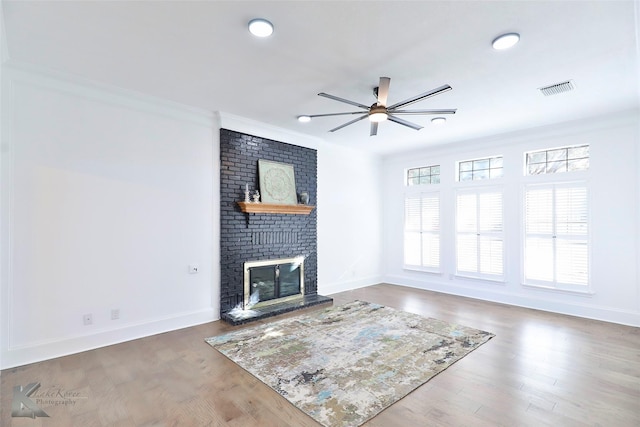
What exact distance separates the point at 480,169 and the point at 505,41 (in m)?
3.60

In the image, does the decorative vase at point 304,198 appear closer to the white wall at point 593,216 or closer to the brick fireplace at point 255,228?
the brick fireplace at point 255,228

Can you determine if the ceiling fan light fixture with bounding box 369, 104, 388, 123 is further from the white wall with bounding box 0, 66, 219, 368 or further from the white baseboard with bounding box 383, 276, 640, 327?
the white baseboard with bounding box 383, 276, 640, 327

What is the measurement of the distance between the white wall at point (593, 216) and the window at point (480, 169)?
0.43ft

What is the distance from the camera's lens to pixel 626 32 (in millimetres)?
2473

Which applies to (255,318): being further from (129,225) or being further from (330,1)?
(330,1)

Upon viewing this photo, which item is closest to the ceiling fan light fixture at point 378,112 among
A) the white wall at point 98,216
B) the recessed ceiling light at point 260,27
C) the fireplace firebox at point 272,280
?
the recessed ceiling light at point 260,27

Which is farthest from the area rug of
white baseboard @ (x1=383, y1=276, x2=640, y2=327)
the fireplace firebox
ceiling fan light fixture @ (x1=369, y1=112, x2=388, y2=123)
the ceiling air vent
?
the ceiling air vent

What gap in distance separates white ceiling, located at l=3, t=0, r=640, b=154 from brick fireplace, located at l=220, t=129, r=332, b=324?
82cm

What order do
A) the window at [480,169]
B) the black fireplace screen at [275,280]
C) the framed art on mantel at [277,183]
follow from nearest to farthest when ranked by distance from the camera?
the black fireplace screen at [275,280]
the framed art on mantel at [277,183]
the window at [480,169]

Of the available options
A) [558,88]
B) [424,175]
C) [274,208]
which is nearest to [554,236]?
[558,88]

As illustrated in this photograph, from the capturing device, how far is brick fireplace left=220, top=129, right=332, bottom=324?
4.50 meters

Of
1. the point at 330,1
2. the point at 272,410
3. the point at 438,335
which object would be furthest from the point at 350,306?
the point at 330,1

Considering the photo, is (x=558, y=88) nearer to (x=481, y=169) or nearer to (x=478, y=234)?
(x=481, y=169)

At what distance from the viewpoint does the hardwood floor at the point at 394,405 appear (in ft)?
7.28
